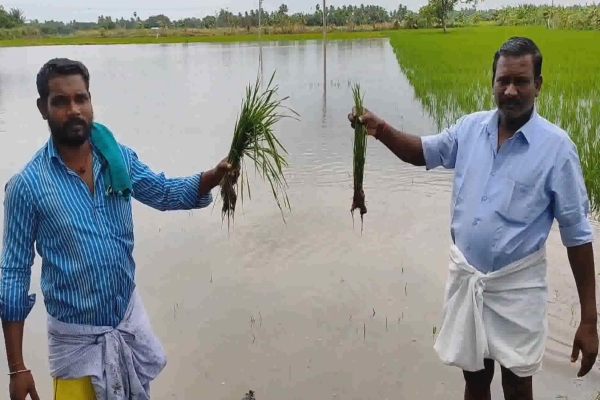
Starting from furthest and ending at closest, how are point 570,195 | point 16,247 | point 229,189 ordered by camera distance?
point 229,189 < point 570,195 < point 16,247

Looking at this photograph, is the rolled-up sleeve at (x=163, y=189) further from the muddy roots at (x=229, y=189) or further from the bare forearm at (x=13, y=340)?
the bare forearm at (x=13, y=340)

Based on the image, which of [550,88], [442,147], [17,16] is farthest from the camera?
[17,16]

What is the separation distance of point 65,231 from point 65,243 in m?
0.04

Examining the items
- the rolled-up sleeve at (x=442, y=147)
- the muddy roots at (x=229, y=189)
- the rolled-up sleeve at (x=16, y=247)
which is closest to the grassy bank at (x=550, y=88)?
the rolled-up sleeve at (x=442, y=147)

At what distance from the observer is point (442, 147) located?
87.0 inches

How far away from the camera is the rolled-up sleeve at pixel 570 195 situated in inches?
73.2

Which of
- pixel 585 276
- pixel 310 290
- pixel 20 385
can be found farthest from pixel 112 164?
pixel 310 290

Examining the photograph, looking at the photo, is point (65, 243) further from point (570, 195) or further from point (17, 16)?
point (17, 16)

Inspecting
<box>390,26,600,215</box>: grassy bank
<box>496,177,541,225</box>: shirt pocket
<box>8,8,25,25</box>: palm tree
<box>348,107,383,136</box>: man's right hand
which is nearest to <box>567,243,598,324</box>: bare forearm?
<box>496,177,541,225</box>: shirt pocket

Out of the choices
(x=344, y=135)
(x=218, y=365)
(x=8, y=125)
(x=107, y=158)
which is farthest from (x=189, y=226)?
(x=8, y=125)

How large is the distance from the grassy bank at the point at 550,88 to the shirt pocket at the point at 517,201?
11.2 ft

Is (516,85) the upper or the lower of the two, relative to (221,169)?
upper

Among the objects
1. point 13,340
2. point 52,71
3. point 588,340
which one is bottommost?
point 588,340

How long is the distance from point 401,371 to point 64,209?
206 centimetres
